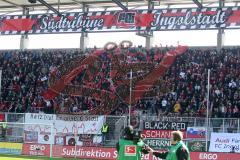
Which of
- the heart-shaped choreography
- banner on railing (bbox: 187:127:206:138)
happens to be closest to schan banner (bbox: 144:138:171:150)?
banner on railing (bbox: 187:127:206:138)

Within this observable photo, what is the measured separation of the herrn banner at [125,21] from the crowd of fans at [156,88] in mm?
1653

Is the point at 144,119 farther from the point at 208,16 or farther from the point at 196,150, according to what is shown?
the point at 208,16

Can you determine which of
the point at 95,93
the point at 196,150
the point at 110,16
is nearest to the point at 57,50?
the point at 110,16

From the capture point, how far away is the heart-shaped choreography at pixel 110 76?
32.9 meters

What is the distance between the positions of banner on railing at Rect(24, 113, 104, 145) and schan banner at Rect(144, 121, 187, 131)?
8.52 feet

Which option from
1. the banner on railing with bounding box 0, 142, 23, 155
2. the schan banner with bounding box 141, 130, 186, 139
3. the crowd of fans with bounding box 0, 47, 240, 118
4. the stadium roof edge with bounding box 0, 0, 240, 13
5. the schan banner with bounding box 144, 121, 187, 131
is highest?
the stadium roof edge with bounding box 0, 0, 240, 13

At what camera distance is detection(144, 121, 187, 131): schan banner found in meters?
27.2

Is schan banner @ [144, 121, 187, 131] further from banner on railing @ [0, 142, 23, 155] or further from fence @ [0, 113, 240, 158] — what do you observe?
banner on railing @ [0, 142, 23, 155]

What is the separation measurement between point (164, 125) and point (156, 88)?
5634mm

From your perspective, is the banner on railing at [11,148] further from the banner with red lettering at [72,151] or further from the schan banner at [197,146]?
the schan banner at [197,146]

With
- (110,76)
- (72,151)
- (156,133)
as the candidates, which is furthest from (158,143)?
(110,76)

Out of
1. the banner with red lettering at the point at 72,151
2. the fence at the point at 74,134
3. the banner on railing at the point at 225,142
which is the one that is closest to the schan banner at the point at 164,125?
the fence at the point at 74,134

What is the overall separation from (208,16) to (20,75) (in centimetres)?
1403

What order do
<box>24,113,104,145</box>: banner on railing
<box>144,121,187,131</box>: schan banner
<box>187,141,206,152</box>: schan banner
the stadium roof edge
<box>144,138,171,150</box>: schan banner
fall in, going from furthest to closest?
the stadium roof edge, <box>24,113,104,145</box>: banner on railing, <box>144,121,187,131</box>: schan banner, <box>144,138,171,150</box>: schan banner, <box>187,141,206,152</box>: schan banner
